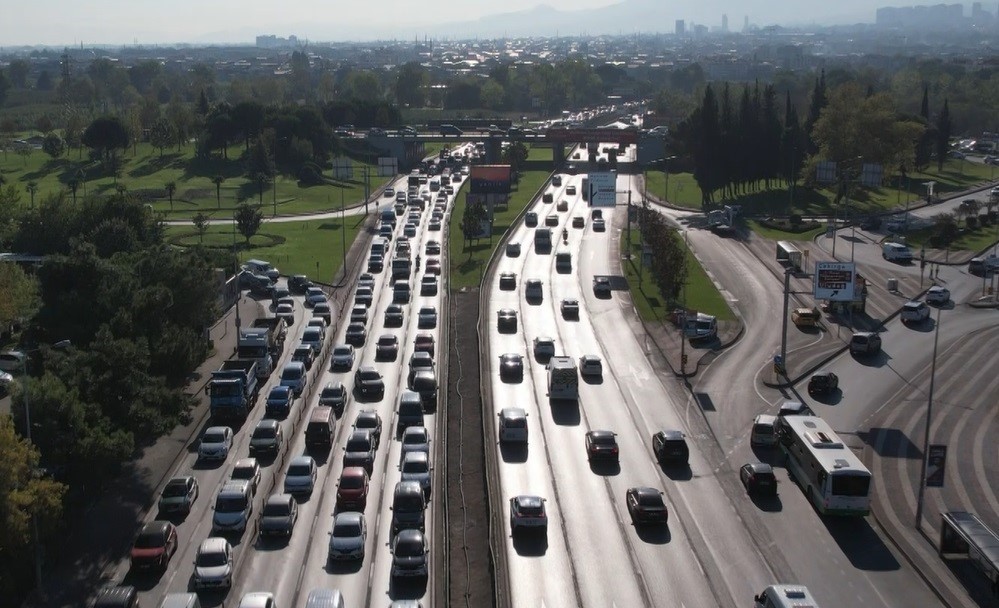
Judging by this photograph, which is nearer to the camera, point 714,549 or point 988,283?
point 714,549

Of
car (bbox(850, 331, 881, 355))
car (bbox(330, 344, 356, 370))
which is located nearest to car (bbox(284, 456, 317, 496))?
car (bbox(330, 344, 356, 370))

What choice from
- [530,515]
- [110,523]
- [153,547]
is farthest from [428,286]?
[153,547]

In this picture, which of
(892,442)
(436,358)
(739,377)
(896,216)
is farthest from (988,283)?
(436,358)

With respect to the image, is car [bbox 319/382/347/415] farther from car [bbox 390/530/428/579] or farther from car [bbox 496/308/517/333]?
car [bbox 390/530/428/579]

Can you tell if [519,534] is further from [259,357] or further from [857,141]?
[857,141]

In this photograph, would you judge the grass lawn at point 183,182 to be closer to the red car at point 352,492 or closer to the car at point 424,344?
the car at point 424,344

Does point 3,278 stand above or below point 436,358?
above

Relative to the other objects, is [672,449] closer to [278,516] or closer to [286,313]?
[278,516]
